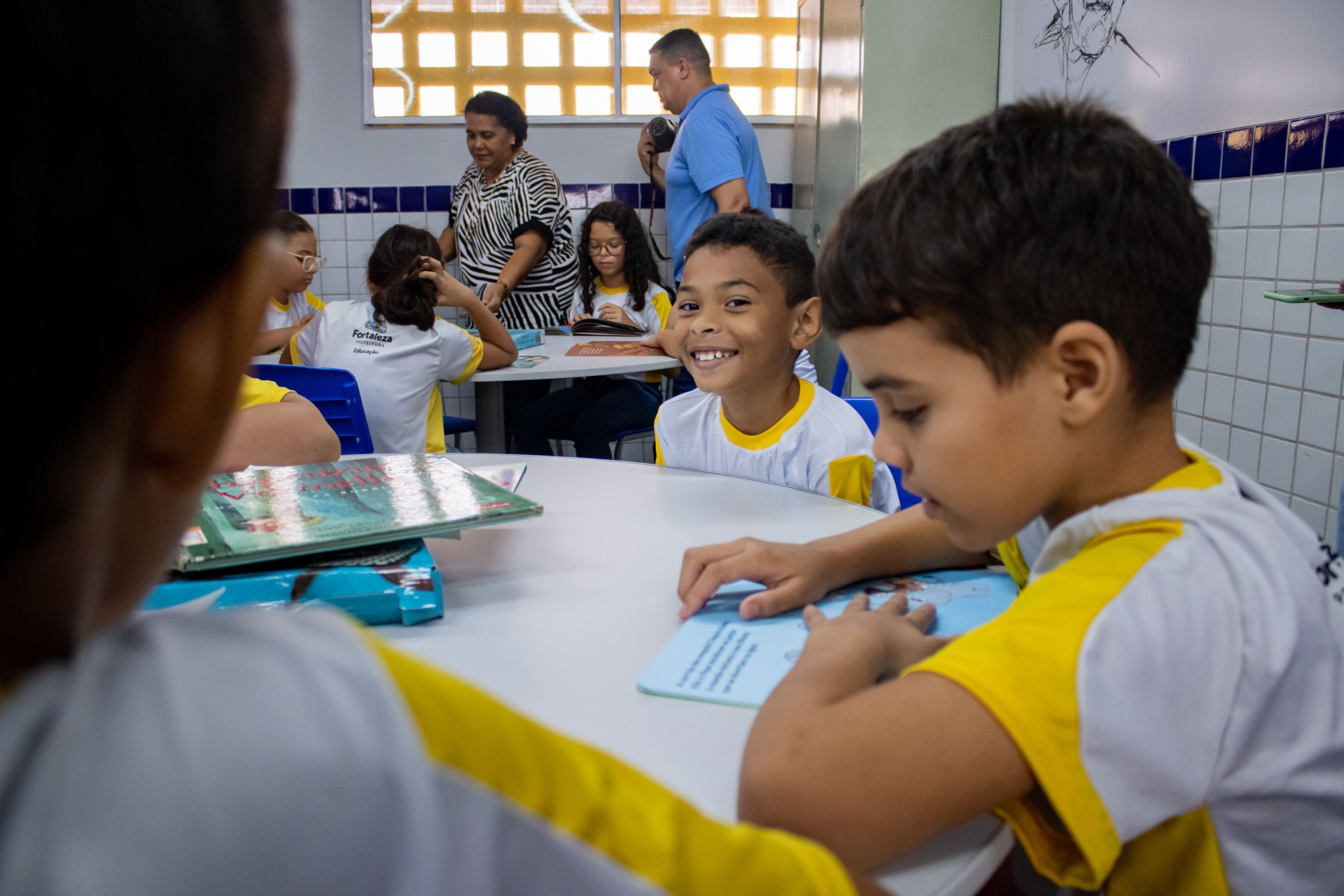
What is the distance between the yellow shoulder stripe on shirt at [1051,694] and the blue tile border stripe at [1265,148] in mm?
2118

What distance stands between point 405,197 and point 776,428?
4.13 meters

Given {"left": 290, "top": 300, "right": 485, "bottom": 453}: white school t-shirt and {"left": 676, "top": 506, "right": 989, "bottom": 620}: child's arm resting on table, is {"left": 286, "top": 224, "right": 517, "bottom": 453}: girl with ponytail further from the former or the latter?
{"left": 676, "top": 506, "right": 989, "bottom": 620}: child's arm resting on table

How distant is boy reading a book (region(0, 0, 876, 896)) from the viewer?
0.21 m

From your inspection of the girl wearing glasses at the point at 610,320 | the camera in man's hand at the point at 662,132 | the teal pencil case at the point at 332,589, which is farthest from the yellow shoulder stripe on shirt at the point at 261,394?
the camera in man's hand at the point at 662,132

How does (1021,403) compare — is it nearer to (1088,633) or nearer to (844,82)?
(1088,633)

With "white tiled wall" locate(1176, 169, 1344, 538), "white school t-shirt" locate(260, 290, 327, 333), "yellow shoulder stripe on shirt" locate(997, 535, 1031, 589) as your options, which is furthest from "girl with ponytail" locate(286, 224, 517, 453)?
"yellow shoulder stripe on shirt" locate(997, 535, 1031, 589)

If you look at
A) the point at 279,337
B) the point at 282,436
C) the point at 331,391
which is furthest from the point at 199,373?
the point at 279,337

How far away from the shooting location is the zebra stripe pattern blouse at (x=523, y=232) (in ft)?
14.3

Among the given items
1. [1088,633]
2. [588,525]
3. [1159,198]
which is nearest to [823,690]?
[1088,633]

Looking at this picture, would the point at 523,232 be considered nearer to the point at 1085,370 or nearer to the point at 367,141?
the point at 367,141

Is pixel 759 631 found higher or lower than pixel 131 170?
lower

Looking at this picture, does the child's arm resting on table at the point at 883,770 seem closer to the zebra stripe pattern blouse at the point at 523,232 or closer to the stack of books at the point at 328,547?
the stack of books at the point at 328,547

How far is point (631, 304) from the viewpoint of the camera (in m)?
4.65

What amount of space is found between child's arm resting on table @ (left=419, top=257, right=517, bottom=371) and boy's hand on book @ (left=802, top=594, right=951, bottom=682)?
2.36m
